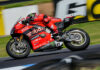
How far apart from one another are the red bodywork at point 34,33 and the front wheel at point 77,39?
0.56 meters

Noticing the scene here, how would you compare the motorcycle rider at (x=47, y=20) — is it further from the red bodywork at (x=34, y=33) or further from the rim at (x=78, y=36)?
the rim at (x=78, y=36)

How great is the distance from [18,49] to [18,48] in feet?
0.09

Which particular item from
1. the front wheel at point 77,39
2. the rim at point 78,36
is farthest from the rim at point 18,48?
the rim at point 78,36

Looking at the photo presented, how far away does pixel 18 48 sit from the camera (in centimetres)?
769

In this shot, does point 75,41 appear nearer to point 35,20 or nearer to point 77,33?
point 77,33

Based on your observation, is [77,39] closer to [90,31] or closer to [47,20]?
[47,20]

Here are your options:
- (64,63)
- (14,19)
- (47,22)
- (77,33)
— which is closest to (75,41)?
(77,33)

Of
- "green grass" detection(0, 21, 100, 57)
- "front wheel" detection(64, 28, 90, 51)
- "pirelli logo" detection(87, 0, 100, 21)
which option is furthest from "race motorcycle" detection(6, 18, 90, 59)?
"pirelli logo" detection(87, 0, 100, 21)

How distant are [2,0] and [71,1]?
4.17 m

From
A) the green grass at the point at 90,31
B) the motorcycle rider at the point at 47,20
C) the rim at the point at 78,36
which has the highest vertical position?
the motorcycle rider at the point at 47,20

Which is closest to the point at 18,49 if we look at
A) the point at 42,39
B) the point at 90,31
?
the point at 42,39

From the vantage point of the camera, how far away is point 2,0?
49.4ft

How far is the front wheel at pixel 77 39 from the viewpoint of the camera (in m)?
7.58

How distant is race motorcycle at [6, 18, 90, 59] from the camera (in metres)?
7.62
